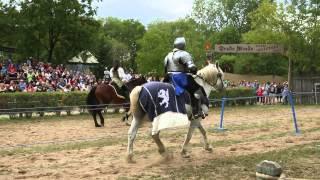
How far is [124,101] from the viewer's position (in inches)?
787

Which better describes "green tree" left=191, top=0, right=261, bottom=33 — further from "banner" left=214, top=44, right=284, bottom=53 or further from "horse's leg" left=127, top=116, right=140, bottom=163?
"horse's leg" left=127, top=116, right=140, bottom=163

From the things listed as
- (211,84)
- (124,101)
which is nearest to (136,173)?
(211,84)

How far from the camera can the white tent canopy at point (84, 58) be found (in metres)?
51.6

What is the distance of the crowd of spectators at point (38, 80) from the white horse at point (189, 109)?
16.4m

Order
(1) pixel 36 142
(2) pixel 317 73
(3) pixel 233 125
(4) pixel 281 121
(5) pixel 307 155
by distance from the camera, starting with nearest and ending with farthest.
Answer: (5) pixel 307 155
(1) pixel 36 142
(3) pixel 233 125
(4) pixel 281 121
(2) pixel 317 73

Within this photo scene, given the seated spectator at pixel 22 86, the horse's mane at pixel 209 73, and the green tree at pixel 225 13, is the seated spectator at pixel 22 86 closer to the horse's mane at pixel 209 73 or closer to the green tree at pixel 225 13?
→ the horse's mane at pixel 209 73

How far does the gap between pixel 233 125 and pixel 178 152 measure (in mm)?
6947

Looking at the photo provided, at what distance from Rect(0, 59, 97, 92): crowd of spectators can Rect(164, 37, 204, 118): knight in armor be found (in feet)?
55.0

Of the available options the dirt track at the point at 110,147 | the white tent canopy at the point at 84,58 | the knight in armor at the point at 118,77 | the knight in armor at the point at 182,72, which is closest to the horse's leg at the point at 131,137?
the dirt track at the point at 110,147

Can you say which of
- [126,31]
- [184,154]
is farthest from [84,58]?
[184,154]

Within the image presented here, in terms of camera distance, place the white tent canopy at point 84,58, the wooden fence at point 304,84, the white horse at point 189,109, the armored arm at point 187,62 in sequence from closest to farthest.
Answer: the white horse at point 189,109 < the armored arm at point 187,62 < the wooden fence at point 304,84 < the white tent canopy at point 84,58

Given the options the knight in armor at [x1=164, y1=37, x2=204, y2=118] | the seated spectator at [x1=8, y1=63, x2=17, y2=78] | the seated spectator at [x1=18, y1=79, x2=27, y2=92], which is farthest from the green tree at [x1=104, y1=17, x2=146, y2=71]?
the knight in armor at [x1=164, y1=37, x2=204, y2=118]

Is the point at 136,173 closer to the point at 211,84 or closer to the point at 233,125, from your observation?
the point at 211,84

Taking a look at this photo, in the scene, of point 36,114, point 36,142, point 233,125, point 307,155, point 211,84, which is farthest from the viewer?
point 36,114
